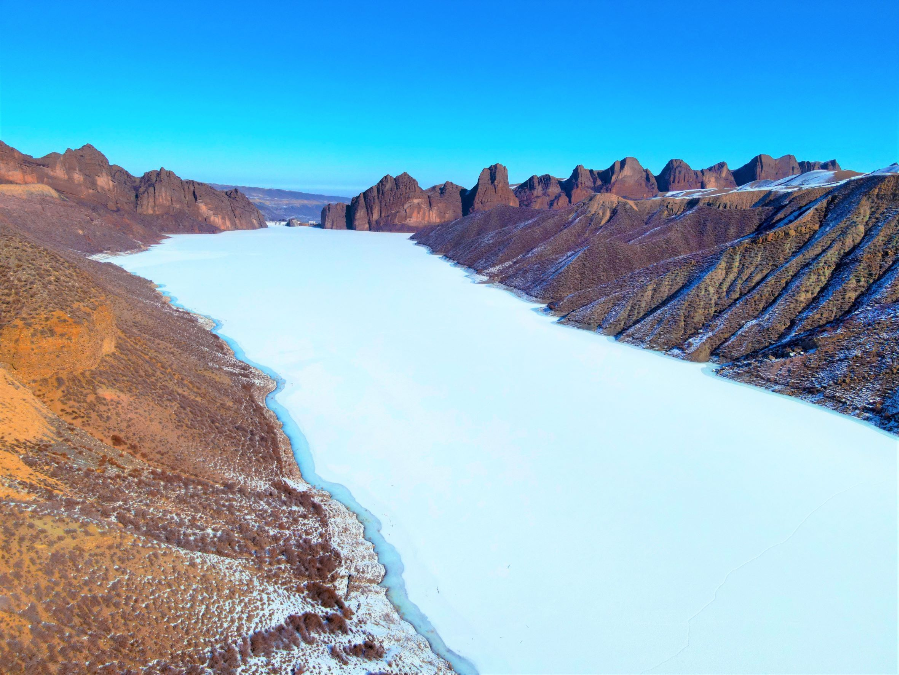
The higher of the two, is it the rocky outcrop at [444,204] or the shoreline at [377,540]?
the rocky outcrop at [444,204]

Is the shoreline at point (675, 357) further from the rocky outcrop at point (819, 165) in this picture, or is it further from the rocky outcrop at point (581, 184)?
the rocky outcrop at point (819, 165)

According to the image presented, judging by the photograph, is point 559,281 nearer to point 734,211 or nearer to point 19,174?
point 734,211

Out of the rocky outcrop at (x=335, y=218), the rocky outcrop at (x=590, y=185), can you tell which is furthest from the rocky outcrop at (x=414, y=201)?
the rocky outcrop at (x=590, y=185)

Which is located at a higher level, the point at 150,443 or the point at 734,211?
the point at 734,211

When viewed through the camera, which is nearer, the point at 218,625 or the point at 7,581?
the point at 7,581

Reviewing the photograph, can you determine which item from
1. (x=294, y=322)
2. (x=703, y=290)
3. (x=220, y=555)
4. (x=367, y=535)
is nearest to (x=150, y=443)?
(x=220, y=555)

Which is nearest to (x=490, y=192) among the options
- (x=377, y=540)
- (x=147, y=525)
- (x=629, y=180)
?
(x=629, y=180)

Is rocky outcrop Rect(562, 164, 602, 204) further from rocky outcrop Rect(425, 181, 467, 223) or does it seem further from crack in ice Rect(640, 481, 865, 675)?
crack in ice Rect(640, 481, 865, 675)

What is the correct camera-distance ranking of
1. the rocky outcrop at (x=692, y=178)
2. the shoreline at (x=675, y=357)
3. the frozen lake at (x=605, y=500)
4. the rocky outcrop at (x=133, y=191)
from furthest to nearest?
the rocky outcrop at (x=692, y=178) < the rocky outcrop at (x=133, y=191) < the shoreline at (x=675, y=357) < the frozen lake at (x=605, y=500)
